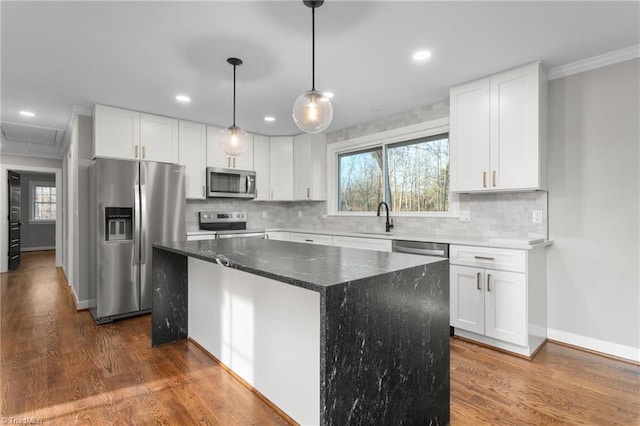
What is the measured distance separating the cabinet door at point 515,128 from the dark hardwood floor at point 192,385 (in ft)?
4.74

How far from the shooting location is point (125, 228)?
3.62 m

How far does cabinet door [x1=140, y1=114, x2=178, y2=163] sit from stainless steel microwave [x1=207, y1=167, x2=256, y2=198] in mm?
538

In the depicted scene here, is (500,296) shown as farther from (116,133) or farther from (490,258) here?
(116,133)

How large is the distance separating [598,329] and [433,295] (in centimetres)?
203

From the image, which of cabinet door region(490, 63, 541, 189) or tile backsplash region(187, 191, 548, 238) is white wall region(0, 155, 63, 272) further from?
cabinet door region(490, 63, 541, 189)

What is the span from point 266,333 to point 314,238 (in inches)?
96.4

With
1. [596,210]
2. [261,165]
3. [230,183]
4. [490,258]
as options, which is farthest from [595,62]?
[230,183]

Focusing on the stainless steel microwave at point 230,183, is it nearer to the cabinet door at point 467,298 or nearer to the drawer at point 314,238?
the drawer at point 314,238

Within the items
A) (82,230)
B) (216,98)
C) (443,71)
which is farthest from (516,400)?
(82,230)

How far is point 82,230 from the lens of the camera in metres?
3.86

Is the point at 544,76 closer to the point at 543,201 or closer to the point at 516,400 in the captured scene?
the point at 543,201

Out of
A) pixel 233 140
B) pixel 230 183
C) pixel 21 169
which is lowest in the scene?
pixel 230 183

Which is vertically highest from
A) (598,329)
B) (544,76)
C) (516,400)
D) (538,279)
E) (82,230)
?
(544,76)

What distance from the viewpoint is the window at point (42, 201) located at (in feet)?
30.5
